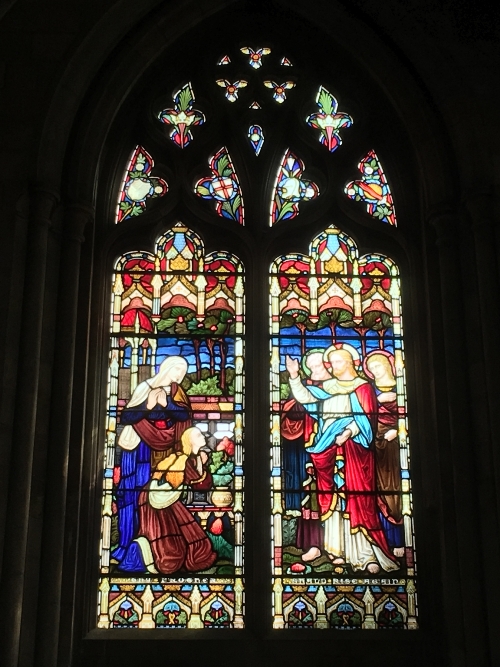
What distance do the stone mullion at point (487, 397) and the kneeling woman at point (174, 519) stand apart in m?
1.74

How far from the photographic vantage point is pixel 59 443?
6.96 meters

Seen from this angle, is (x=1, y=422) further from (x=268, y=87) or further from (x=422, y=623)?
(x=268, y=87)

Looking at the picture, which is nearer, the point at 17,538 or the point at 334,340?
the point at 17,538

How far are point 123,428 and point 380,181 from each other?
8.94 ft

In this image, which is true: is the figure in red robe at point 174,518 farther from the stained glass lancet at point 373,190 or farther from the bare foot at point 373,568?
the stained glass lancet at point 373,190

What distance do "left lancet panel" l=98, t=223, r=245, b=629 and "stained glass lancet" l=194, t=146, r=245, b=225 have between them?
0.31m

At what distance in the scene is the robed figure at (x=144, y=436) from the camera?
7.20 metres

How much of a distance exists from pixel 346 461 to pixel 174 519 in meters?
1.21

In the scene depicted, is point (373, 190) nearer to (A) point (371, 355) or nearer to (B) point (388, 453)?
(A) point (371, 355)

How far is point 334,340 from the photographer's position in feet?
25.7

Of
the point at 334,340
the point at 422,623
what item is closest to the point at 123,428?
the point at 334,340

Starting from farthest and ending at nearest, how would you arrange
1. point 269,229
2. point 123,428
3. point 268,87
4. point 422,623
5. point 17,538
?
point 268,87 < point 269,229 < point 123,428 < point 422,623 < point 17,538

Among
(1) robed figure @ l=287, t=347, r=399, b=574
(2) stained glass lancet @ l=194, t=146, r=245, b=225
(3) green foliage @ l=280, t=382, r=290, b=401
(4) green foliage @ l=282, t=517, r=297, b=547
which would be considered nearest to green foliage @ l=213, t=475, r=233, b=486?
(4) green foliage @ l=282, t=517, r=297, b=547

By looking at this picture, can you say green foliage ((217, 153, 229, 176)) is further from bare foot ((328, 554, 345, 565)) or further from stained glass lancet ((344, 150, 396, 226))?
bare foot ((328, 554, 345, 565))
